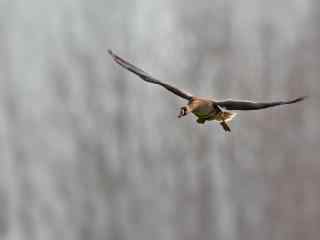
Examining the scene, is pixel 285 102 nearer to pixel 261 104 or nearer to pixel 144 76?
pixel 261 104

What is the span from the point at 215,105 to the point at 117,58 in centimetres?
44

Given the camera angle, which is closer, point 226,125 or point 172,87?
point 172,87

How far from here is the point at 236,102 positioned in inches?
133

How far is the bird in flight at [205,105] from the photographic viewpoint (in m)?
3.31

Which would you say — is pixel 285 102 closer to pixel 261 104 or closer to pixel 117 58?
pixel 261 104

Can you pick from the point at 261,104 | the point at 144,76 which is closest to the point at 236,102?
the point at 261,104

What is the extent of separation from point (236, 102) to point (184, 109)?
242 millimetres

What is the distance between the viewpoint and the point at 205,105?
3562mm

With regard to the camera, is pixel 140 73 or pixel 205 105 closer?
pixel 140 73

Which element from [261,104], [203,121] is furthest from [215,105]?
[261,104]

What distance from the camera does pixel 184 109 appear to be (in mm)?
3549

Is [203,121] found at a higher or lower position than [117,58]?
lower

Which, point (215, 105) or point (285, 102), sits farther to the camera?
point (215, 105)

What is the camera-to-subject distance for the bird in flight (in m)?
3.31
